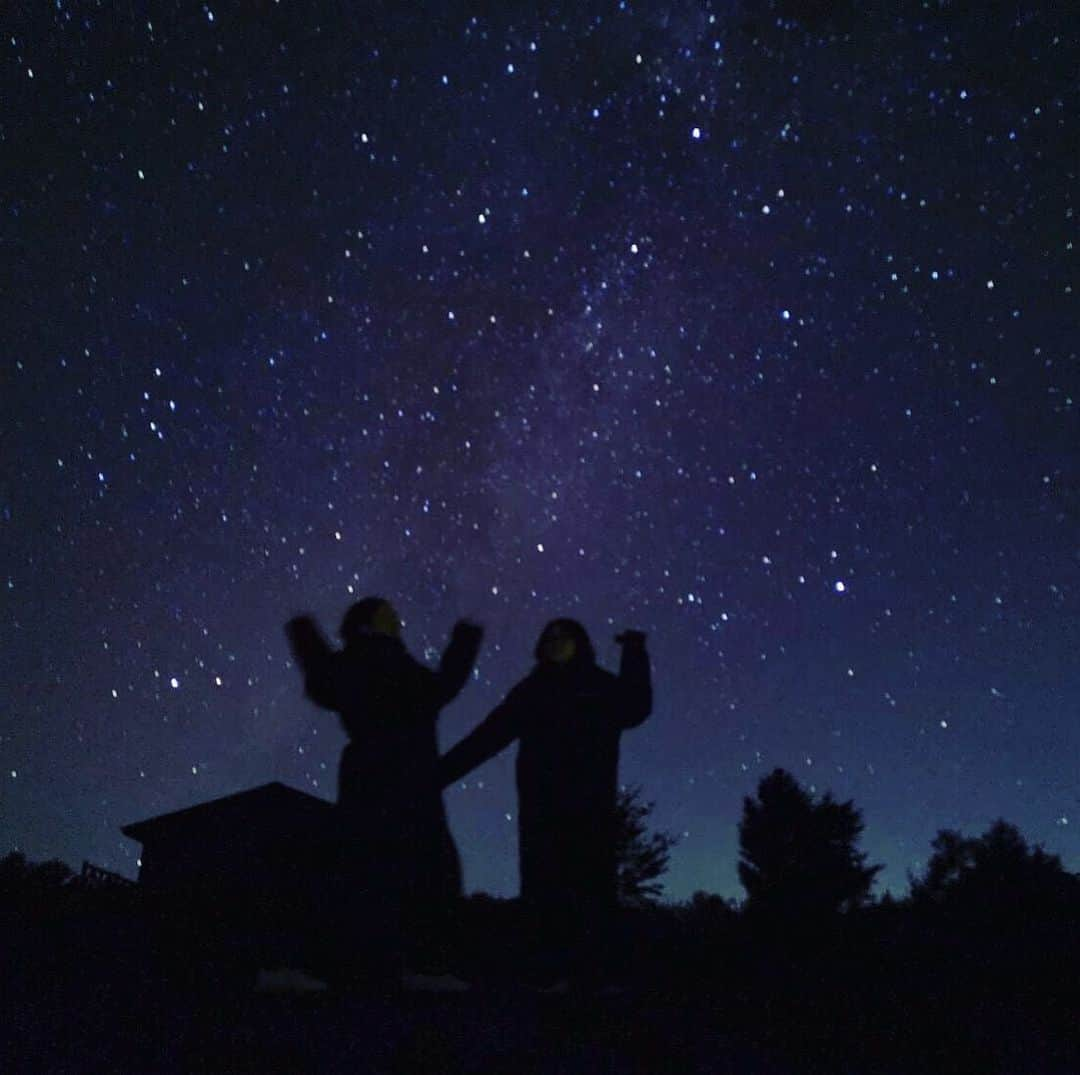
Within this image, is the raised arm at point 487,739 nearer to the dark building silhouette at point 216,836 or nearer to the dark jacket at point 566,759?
the dark jacket at point 566,759

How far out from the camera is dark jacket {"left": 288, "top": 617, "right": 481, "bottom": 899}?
3461 millimetres

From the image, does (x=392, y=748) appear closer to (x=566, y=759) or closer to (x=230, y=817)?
(x=566, y=759)

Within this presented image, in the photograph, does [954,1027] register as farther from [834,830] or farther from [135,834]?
[834,830]

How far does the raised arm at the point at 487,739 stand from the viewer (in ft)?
12.5

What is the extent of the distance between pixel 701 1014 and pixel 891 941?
136 centimetres

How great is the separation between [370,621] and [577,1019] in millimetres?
1657

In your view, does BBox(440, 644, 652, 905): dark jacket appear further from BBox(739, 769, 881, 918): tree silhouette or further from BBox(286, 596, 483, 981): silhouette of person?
BBox(739, 769, 881, 918): tree silhouette

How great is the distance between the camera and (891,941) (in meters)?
4.01

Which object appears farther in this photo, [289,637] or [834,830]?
[834,830]

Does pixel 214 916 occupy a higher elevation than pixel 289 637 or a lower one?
lower

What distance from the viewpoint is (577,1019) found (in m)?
2.99

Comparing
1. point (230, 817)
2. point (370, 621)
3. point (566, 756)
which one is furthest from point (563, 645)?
point (230, 817)

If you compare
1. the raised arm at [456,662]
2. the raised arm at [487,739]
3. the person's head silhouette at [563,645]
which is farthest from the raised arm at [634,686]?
the raised arm at [456,662]

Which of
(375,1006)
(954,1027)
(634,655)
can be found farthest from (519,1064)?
(634,655)
